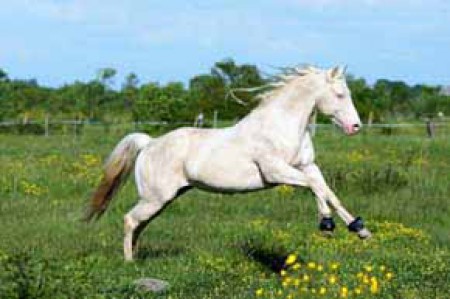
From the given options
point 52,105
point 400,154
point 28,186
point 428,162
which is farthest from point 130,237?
point 52,105

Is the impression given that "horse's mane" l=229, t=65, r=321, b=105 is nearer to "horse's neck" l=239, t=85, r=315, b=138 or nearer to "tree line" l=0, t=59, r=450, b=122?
"horse's neck" l=239, t=85, r=315, b=138

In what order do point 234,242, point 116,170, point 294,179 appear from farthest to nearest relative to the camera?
point 234,242, point 116,170, point 294,179

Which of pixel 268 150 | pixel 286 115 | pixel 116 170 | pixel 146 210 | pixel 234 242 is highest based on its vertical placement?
pixel 286 115

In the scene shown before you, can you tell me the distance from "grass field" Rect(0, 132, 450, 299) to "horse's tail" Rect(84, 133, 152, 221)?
55 cm

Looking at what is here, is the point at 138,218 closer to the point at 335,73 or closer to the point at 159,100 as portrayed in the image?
the point at 335,73

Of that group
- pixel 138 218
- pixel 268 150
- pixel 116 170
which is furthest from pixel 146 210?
pixel 268 150


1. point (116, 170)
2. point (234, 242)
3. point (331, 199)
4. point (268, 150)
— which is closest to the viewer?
point (331, 199)

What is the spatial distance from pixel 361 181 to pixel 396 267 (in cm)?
964

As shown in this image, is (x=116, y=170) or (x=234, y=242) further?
(x=234, y=242)

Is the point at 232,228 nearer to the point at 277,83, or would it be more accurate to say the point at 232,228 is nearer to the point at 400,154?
the point at 277,83

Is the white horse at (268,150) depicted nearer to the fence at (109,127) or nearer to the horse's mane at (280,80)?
the horse's mane at (280,80)

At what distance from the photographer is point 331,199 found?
→ 10727mm

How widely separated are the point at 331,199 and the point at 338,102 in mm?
1193

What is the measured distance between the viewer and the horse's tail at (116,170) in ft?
43.9
